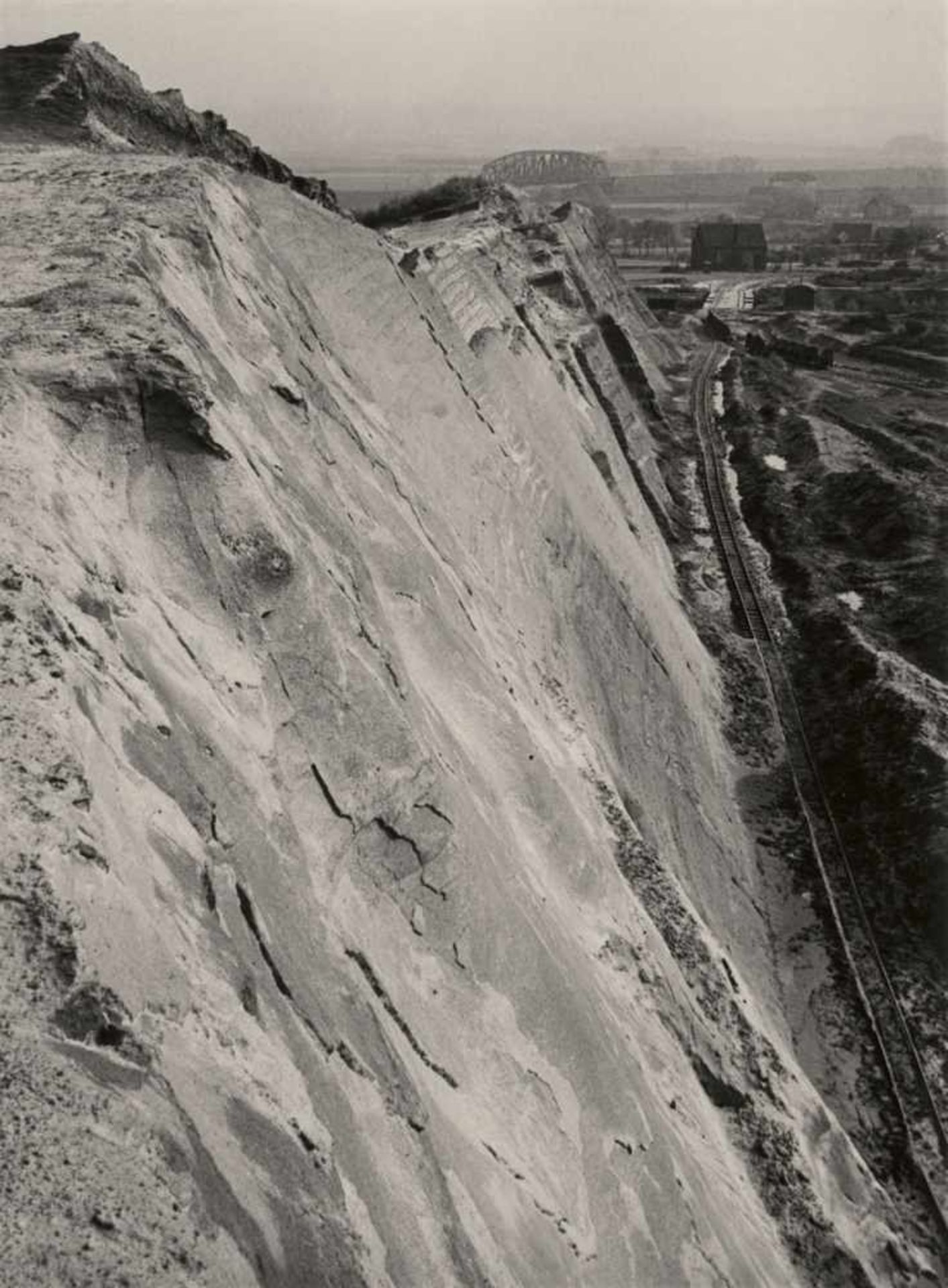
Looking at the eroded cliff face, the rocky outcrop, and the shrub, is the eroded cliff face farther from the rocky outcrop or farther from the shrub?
the shrub

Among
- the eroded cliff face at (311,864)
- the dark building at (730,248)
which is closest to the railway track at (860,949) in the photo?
the eroded cliff face at (311,864)

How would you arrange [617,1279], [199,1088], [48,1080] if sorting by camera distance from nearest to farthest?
[48,1080] → [199,1088] → [617,1279]

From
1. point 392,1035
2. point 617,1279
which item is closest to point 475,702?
point 392,1035

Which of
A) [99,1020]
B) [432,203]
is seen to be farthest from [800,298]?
[99,1020]

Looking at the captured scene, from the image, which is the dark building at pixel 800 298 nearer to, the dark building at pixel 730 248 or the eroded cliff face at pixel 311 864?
the dark building at pixel 730 248

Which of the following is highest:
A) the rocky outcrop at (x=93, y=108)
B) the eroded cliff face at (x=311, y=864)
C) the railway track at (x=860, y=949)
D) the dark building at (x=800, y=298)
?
the rocky outcrop at (x=93, y=108)

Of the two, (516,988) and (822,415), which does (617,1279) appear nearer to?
(516,988)
